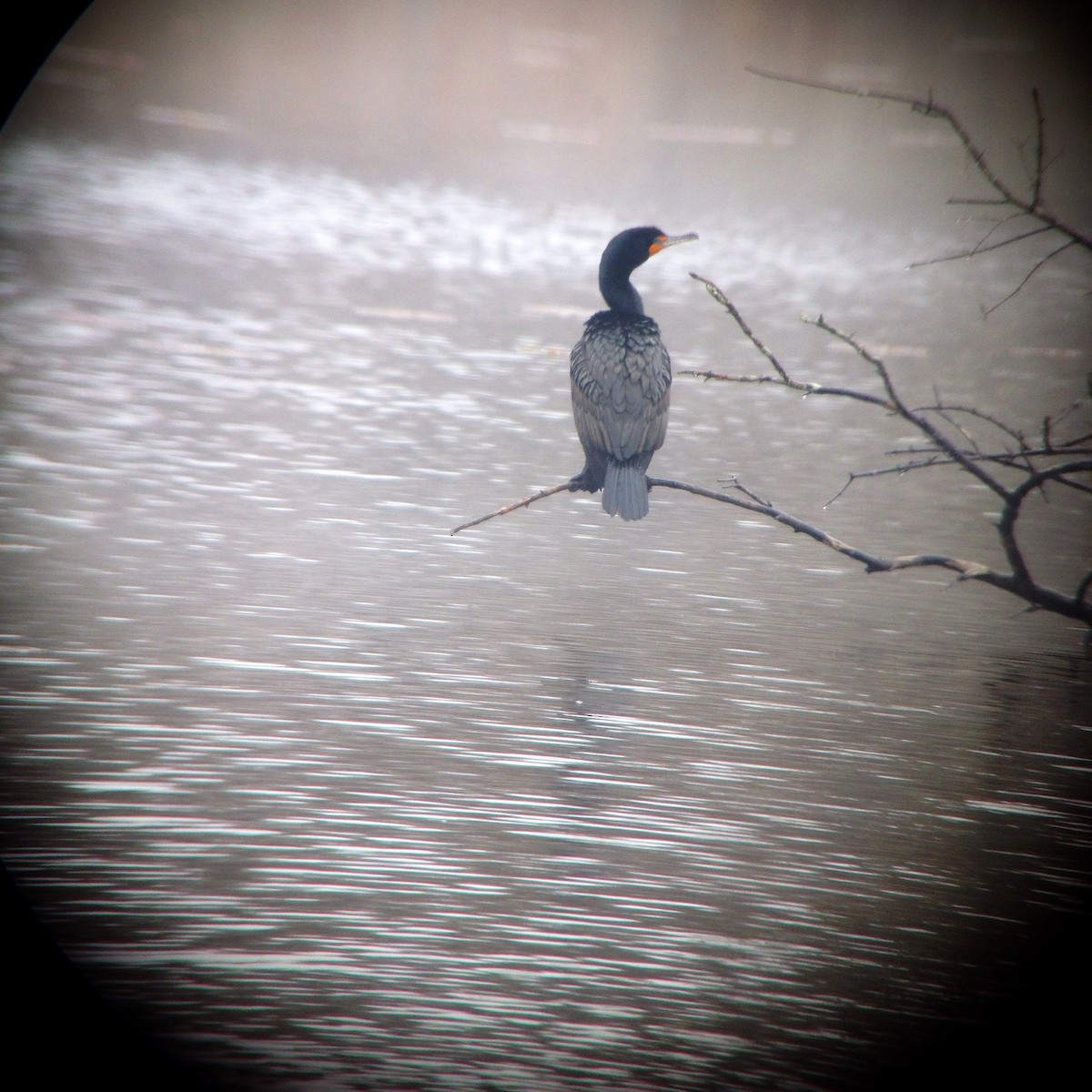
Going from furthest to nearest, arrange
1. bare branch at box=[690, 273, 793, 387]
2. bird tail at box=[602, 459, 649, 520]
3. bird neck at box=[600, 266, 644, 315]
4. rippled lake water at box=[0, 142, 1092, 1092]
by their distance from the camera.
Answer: bird neck at box=[600, 266, 644, 315] < bird tail at box=[602, 459, 649, 520] < bare branch at box=[690, 273, 793, 387] < rippled lake water at box=[0, 142, 1092, 1092]

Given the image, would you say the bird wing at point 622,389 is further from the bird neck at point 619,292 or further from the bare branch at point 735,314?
the bare branch at point 735,314

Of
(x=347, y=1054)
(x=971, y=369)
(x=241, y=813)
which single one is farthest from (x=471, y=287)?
(x=347, y=1054)

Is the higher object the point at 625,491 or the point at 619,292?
the point at 619,292

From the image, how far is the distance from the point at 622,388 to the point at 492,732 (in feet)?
3.03

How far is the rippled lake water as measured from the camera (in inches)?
79.0

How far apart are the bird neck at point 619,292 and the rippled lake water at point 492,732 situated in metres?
0.68

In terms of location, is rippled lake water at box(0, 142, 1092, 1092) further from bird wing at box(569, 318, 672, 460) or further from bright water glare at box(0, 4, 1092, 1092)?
bird wing at box(569, 318, 672, 460)

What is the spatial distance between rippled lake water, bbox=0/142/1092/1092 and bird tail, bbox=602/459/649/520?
291 mm

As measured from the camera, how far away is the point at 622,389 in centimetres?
337

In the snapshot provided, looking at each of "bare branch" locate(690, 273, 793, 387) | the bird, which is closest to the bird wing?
the bird

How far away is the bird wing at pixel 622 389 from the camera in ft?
11.0

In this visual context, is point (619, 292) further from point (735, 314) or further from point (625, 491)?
point (735, 314)

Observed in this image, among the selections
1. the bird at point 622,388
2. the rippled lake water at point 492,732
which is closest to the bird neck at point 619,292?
the bird at point 622,388

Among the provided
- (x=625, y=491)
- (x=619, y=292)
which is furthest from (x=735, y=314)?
(x=619, y=292)
